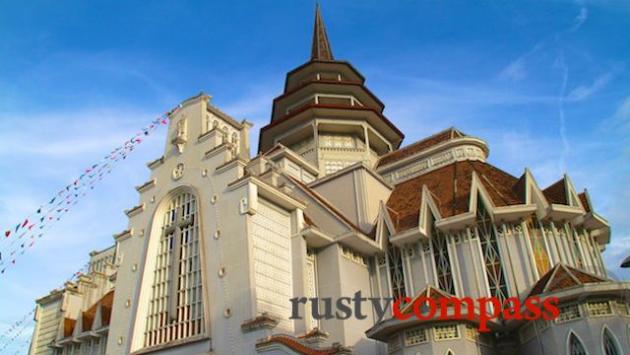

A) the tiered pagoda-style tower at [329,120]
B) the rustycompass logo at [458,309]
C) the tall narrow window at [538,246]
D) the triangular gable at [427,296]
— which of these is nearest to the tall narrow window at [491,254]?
the rustycompass logo at [458,309]

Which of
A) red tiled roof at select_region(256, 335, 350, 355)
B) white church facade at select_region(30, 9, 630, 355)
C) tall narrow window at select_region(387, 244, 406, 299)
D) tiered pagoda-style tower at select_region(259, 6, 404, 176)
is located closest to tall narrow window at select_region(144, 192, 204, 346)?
white church facade at select_region(30, 9, 630, 355)

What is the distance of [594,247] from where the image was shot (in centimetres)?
2489

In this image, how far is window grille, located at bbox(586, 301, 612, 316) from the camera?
18.3 metres

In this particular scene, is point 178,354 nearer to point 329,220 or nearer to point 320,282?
point 320,282

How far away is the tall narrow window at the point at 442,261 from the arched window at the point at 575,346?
5.34 meters

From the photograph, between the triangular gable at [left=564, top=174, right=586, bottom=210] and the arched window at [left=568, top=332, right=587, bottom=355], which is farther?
the triangular gable at [left=564, top=174, right=586, bottom=210]

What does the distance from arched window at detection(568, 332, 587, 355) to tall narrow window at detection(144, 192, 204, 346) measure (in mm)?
13479

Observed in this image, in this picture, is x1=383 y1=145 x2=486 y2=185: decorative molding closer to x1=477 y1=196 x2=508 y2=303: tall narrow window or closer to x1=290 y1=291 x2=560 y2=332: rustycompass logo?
x1=477 y1=196 x2=508 y2=303: tall narrow window

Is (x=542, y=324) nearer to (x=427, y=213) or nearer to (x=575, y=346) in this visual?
(x=575, y=346)

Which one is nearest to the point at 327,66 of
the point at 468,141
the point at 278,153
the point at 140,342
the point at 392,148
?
the point at 392,148

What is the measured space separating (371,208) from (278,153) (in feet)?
A: 24.4

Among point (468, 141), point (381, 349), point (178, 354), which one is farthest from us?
point (468, 141)

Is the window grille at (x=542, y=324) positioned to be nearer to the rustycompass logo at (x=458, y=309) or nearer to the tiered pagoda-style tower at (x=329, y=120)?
the rustycompass logo at (x=458, y=309)

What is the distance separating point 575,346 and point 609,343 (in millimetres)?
1048
